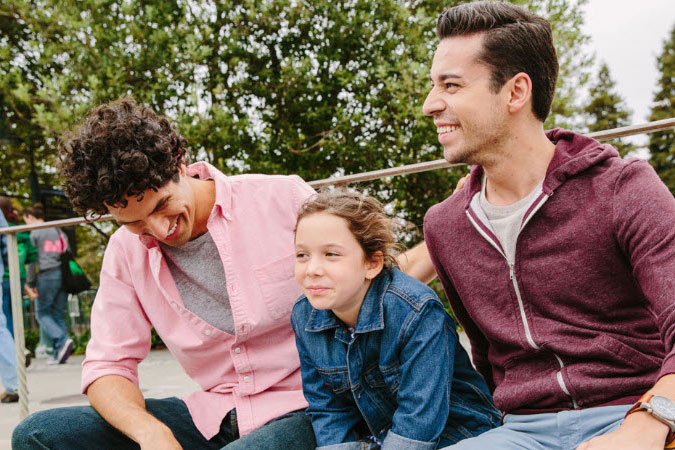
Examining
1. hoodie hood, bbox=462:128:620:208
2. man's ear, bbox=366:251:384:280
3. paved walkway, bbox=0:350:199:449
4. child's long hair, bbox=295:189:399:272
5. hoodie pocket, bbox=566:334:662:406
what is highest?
hoodie hood, bbox=462:128:620:208

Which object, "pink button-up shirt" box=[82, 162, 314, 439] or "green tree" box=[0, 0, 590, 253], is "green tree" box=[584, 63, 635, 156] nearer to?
"green tree" box=[0, 0, 590, 253]

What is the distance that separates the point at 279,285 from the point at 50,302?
6.57 metres

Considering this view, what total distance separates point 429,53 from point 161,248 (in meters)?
6.70

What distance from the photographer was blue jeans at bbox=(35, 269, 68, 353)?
7.48 metres

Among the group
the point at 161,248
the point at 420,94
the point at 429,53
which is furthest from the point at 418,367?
the point at 429,53

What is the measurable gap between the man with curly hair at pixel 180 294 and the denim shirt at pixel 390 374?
0.13m

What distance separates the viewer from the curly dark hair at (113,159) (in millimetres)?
1746

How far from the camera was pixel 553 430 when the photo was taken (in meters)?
1.46

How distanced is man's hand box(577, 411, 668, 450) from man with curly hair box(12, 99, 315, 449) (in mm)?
886

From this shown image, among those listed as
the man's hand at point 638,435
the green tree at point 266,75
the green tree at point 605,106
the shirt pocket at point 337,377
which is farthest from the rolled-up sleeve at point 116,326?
the green tree at point 605,106

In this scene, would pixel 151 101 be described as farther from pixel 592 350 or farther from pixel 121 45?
pixel 592 350

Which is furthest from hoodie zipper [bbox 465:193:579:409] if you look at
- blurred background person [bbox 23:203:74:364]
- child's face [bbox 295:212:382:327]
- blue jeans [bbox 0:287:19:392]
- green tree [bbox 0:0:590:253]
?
blurred background person [bbox 23:203:74:364]

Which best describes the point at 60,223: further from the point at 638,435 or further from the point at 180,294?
the point at 638,435

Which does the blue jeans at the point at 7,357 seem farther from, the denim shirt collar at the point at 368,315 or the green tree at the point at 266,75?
the denim shirt collar at the point at 368,315
